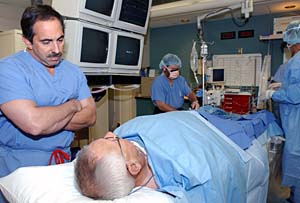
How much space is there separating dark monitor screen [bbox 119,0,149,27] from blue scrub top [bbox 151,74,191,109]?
68 centimetres

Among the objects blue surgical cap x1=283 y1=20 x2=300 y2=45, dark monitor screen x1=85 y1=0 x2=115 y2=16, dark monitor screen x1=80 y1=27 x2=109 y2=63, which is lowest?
dark monitor screen x1=80 y1=27 x2=109 y2=63

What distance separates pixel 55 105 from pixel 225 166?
0.78m

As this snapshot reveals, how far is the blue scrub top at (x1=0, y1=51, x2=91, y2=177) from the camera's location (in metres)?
1.13

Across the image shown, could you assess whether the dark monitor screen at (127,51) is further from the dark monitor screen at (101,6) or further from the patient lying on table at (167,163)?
the patient lying on table at (167,163)

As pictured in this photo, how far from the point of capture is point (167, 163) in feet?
3.40

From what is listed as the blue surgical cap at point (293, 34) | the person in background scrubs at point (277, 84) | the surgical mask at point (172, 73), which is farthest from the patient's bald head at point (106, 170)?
the surgical mask at point (172, 73)

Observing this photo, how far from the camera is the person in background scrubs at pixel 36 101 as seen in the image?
112cm

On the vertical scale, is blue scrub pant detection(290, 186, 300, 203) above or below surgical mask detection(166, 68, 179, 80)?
below

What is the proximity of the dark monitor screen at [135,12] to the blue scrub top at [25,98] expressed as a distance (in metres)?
1.35

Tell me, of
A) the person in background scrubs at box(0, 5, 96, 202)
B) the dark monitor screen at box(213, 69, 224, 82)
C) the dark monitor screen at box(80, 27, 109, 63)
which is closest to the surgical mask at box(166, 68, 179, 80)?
the dark monitor screen at box(213, 69, 224, 82)

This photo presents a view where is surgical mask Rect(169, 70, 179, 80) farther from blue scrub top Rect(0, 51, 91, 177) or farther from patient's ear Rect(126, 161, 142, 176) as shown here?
patient's ear Rect(126, 161, 142, 176)

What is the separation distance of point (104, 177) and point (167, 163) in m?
0.25

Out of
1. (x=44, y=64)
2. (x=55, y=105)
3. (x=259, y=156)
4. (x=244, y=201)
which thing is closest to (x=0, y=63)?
(x=44, y=64)

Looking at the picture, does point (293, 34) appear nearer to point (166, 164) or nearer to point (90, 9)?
point (90, 9)
